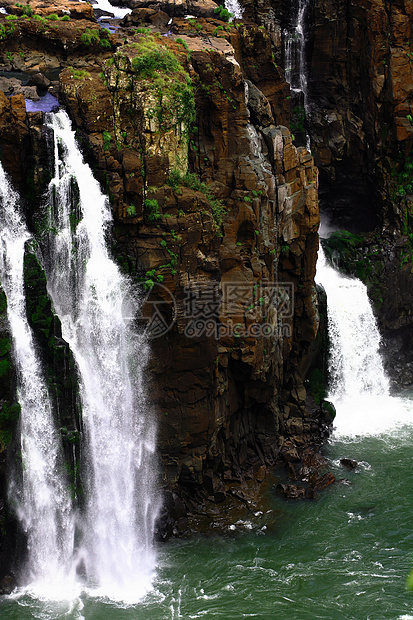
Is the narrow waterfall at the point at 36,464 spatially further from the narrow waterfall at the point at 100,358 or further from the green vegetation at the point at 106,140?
the green vegetation at the point at 106,140

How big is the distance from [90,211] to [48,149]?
233cm

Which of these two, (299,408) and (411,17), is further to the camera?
(411,17)

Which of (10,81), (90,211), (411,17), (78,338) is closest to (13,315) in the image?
(78,338)

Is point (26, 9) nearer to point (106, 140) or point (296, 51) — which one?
point (106, 140)

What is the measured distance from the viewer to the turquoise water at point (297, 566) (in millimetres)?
17828

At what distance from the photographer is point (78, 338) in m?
20.8

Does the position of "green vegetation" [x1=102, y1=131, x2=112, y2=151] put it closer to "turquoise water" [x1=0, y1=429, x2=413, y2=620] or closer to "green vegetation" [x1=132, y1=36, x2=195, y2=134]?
"green vegetation" [x1=132, y1=36, x2=195, y2=134]

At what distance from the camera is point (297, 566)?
1975 cm

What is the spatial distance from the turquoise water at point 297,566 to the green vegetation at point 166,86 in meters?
13.7

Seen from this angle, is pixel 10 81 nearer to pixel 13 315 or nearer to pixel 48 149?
pixel 48 149

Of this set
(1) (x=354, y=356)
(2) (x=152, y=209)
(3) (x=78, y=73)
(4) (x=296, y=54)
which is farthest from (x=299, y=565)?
(4) (x=296, y=54)

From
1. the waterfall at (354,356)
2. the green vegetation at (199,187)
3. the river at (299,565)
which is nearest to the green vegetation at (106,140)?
the green vegetation at (199,187)

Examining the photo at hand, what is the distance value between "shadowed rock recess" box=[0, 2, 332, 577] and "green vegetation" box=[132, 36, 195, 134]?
5cm

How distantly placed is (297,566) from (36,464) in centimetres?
847
